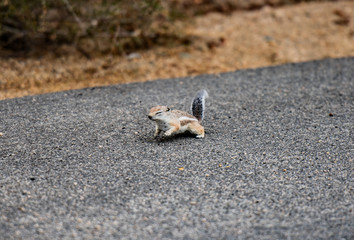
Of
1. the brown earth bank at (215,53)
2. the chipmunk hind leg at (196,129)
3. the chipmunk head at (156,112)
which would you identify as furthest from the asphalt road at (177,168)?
the brown earth bank at (215,53)

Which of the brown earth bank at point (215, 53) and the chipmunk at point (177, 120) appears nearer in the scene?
the chipmunk at point (177, 120)

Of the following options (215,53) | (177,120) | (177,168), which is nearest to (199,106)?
(177,120)

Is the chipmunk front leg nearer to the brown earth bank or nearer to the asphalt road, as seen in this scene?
the asphalt road

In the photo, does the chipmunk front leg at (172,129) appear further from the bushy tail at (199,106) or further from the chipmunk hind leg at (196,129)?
the bushy tail at (199,106)

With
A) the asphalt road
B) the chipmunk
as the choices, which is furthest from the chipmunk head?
the asphalt road

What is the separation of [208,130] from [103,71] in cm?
309

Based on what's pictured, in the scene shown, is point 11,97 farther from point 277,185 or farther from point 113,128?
point 277,185

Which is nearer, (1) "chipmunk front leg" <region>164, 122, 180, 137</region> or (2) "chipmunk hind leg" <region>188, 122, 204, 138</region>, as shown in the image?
(1) "chipmunk front leg" <region>164, 122, 180, 137</region>

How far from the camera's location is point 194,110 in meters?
4.80

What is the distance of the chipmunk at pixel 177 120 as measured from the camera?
426 centimetres

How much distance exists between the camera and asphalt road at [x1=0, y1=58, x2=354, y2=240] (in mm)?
3123

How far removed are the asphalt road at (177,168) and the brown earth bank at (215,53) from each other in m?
0.90

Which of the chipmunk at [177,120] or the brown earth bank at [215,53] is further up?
the chipmunk at [177,120]

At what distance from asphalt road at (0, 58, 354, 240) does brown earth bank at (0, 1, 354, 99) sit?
90cm
